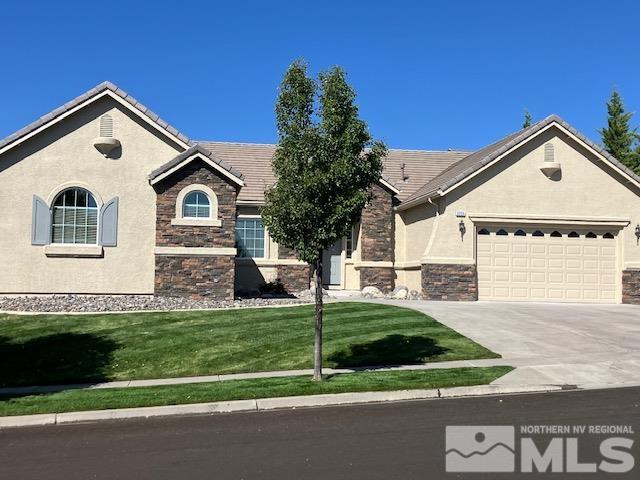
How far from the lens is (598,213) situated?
2091 cm

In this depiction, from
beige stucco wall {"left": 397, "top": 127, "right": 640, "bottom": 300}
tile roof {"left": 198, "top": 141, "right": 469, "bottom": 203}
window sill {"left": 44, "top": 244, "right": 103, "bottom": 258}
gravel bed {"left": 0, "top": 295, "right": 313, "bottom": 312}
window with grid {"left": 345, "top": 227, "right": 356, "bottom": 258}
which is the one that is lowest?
gravel bed {"left": 0, "top": 295, "right": 313, "bottom": 312}

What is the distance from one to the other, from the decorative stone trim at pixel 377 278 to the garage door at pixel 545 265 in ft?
12.6

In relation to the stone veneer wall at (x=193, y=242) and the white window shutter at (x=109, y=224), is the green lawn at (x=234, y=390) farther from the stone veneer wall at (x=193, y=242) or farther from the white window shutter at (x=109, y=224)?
the white window shutter at (x=109, y=224)

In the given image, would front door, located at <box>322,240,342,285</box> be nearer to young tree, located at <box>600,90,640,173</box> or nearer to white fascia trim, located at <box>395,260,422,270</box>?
white fascia trim, located at <box>395,260,422,270</box>

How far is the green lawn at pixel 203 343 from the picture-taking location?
40.4 feet

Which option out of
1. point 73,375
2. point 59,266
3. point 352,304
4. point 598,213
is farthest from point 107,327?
point 598,213

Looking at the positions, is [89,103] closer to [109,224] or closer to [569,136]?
[109,224]

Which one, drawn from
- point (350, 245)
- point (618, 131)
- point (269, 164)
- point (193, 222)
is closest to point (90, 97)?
point (193, 222)

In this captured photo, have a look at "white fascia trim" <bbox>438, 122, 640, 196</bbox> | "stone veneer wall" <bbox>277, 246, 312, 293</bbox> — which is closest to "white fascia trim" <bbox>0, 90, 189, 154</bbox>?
"stone veneer wall" <bbox>277, 246, 312, 293</bbox>

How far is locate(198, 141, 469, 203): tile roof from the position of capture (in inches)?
968

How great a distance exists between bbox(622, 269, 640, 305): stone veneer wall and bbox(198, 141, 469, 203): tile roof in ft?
26.6

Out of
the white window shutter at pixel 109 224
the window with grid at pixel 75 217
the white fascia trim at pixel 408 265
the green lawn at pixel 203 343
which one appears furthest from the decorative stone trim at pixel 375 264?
the window with grid at pixel 75 217

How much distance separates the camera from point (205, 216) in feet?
64.2

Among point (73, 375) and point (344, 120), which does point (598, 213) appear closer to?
point (344, 120)
